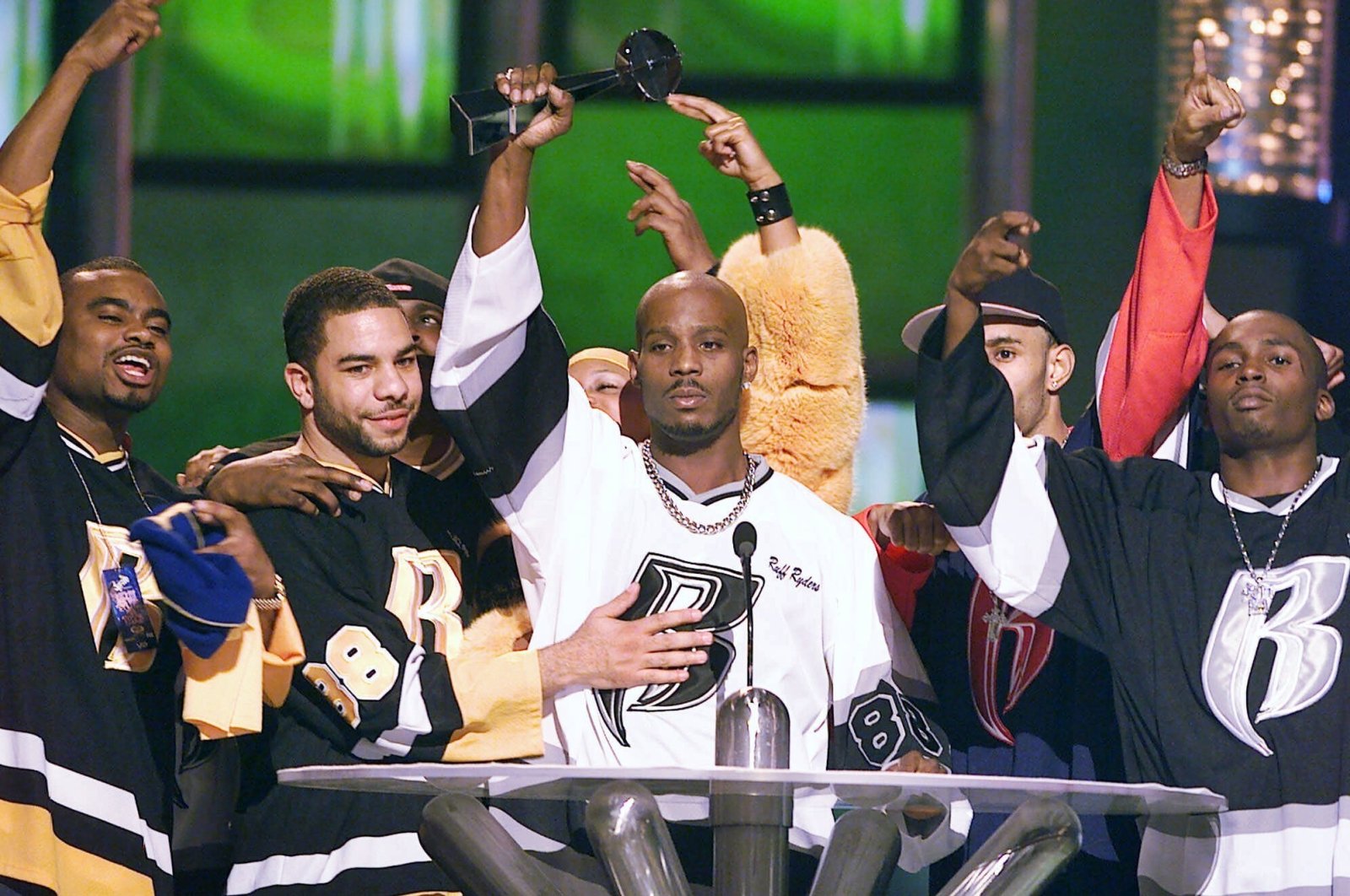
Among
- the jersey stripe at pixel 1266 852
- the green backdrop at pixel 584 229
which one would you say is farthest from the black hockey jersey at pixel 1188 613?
the green backdrop at pixel 584 229

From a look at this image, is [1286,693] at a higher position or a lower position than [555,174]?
lower

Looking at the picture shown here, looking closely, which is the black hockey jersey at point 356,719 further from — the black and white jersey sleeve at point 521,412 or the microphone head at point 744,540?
the microphone head at point 744,540

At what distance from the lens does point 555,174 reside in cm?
611

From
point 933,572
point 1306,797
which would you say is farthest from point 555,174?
point 1306,797

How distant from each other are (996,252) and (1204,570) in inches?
30.0

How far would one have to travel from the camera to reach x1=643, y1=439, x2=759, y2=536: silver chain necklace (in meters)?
3.61

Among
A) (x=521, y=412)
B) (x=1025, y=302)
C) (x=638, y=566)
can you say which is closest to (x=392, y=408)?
(x=521, y=412)

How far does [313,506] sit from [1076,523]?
4.55 feet

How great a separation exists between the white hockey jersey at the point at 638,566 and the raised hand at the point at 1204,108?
1.02m

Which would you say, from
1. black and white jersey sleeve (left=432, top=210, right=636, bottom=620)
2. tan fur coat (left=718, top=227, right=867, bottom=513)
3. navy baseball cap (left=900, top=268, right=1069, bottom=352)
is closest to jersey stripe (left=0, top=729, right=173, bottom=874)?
black and white jersey sleeve (left=432, top=210, right=636, bottom=620)

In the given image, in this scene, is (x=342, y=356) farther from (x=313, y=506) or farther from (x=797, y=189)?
(x=797, y=189)

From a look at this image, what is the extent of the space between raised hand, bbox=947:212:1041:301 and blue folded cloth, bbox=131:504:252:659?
1.30 meters

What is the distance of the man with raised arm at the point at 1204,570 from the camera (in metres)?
3.40

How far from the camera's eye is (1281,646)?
347cm
